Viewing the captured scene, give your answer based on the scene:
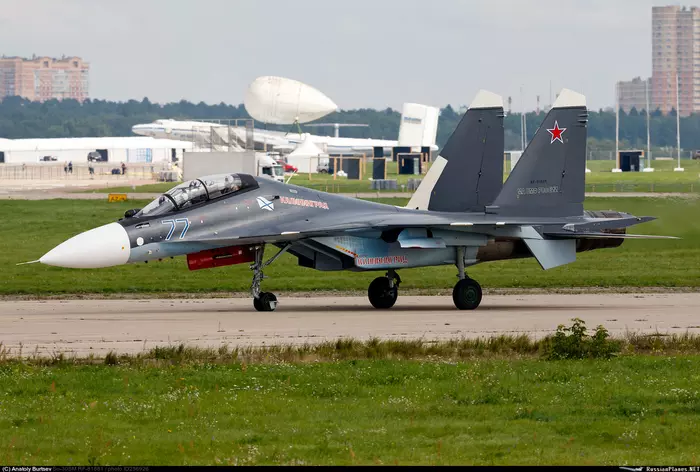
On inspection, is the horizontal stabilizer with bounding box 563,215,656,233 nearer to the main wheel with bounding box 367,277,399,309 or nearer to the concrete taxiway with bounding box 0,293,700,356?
the concrete taxiway with bounding box 0,293,700,356

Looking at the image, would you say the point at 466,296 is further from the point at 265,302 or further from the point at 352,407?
the point at 352,407

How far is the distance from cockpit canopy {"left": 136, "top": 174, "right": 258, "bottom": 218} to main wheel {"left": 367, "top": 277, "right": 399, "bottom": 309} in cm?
367

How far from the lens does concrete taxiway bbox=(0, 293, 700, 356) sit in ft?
66.4

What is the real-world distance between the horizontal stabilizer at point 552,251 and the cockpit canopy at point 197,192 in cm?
634

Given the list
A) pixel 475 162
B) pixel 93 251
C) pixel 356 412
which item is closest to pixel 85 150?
pixel 475 162

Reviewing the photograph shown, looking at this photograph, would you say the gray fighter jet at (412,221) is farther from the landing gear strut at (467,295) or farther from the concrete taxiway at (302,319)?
the concrete taxiway at (302,319)

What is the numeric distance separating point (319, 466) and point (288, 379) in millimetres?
4892

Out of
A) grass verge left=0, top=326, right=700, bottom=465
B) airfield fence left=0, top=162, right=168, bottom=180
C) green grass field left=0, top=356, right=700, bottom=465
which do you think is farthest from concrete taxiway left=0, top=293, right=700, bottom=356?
airfield fence left=0, top=162, right=168, bottom=180

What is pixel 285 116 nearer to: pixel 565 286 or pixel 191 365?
pixel 565 286

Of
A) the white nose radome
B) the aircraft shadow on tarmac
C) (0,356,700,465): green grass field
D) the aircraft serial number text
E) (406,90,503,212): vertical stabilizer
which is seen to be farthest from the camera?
(406,90,503,212): vertical stabilizer

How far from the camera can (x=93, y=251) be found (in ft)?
74.2

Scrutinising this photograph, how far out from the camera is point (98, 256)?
22.7 meters

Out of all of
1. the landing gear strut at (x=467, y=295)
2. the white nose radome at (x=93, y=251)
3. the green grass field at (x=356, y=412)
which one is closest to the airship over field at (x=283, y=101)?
the landing gear strut at (x=467, y=295)

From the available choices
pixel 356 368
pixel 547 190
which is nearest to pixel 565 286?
pixel 547 190
